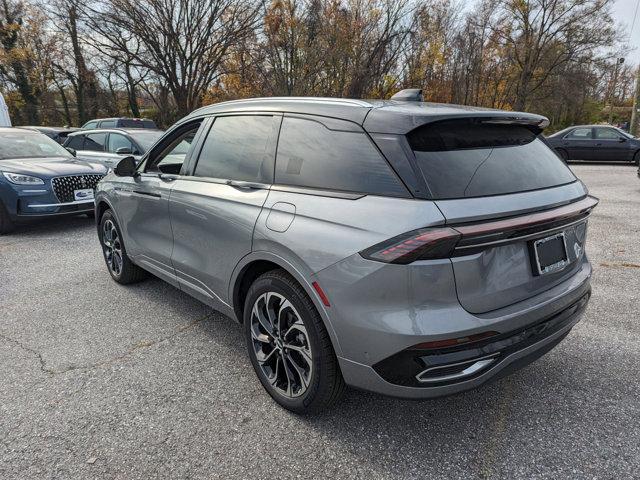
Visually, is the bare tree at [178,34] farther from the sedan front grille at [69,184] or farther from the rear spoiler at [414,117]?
the rear spoiler at [414,117]

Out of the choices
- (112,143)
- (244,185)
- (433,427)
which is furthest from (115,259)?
(112,143)

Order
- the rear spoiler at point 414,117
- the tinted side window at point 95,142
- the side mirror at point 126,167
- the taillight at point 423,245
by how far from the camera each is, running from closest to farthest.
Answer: the taillight at point 423,245 < the rear spoiler at point 414,117 < the side mirror at point 126,167 < the tinted side window at point 95,142

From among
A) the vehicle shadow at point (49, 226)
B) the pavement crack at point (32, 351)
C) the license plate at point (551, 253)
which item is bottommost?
the pavement crack at point (32, 351)

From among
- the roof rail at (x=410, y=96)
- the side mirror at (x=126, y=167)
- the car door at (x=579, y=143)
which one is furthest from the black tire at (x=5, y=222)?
the car door at (x=579, y=143)

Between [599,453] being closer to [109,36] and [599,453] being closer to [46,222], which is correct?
[46,222]

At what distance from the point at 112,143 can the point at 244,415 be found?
900 centimetres

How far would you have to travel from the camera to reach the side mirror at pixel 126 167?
4043 mm

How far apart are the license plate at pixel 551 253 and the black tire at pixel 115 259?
3753 millimetres

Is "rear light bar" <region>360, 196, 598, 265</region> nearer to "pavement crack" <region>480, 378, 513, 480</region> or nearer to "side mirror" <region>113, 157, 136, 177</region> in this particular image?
"pavement crack" <region>480, 378, 513, 480</region>

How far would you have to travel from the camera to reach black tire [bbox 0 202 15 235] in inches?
273

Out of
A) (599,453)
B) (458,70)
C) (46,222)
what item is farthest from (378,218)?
(458,70)

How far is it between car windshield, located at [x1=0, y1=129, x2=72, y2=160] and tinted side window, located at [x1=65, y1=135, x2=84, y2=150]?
7.36ft

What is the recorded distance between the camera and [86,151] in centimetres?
1052

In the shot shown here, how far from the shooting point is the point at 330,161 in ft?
7.56
